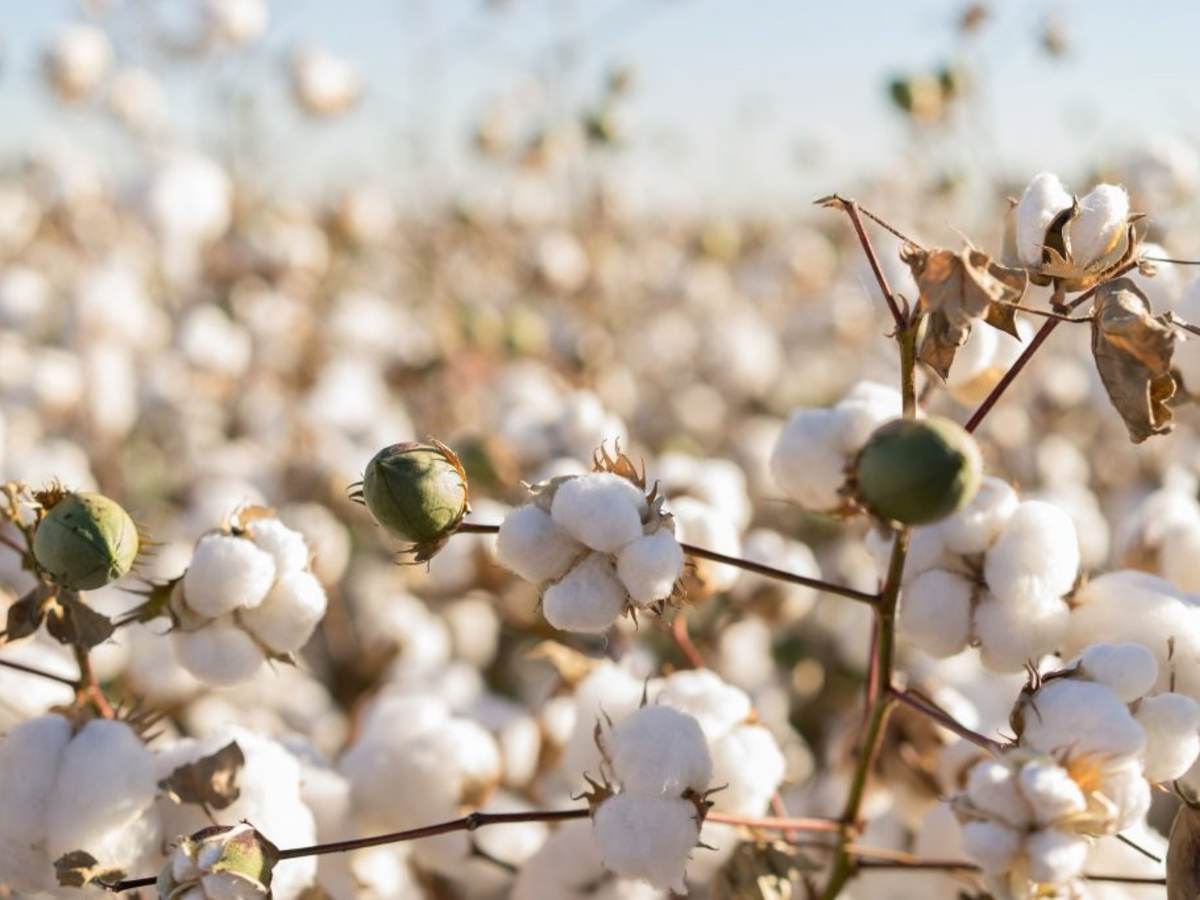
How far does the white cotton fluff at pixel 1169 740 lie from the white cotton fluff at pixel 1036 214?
0.28 m

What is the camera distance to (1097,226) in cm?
81

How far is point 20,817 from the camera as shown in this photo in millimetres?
847

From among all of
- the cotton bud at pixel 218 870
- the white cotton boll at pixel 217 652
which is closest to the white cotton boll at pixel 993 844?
the cotton bud at pixel 218 870

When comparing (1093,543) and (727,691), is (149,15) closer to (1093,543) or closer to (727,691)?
(1093,543)

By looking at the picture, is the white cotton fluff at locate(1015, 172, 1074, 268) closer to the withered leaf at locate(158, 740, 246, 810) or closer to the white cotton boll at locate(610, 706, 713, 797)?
the white cotton boll at locate(610, 706, 713, 797)

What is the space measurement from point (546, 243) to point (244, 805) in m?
2.53

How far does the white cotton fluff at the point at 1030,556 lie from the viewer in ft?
2.67

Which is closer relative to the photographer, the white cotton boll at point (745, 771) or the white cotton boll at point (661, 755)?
the white cotton boll at point (661, 755)

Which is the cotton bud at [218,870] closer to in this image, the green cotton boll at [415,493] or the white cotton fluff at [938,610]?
the green cotton boll at [415,493]

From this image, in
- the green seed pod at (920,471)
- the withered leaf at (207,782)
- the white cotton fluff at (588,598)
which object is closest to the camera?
the green seed pod at (920,471)

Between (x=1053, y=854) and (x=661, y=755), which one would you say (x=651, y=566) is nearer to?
(x=661, y=755)

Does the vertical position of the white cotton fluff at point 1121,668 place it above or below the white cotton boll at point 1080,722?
above

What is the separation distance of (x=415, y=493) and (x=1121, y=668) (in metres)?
0.42

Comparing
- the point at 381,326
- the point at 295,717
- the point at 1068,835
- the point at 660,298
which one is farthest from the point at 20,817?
the point at 660,298
